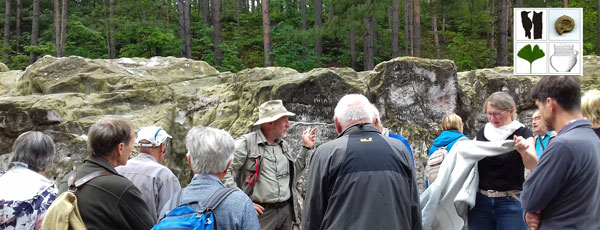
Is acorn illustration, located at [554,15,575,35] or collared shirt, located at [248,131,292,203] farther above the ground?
acorn illustration, located at [554,15,575,35]

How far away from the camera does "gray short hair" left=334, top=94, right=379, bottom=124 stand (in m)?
3.29

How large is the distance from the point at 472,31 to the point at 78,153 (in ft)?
76.6

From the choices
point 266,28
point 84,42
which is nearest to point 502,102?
point 266,28

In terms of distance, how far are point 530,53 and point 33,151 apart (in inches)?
191

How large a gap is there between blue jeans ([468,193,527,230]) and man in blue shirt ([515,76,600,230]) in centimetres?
111

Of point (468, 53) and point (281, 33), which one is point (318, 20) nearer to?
point (281, 33)

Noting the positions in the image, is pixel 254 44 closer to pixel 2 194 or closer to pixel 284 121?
pixel 284 121

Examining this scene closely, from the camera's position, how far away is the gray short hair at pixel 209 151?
2.69m

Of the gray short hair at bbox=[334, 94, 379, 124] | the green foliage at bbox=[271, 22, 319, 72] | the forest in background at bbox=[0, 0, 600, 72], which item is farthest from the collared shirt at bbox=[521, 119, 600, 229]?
the green foliage at bbox=[271, 22, 319, 72]

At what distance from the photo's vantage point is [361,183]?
304 cm

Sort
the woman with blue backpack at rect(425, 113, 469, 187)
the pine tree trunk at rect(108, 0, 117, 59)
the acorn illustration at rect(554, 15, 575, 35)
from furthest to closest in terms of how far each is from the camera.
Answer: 1. the pine tree trunk at rect(108, 0, 117, 59)
2. the acorn illustration at rect(554, 15, 575, 35)
3. the woman with blue backpack at rect(425, 113, 469, 187)

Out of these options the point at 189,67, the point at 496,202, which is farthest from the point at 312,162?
the point at 189,67

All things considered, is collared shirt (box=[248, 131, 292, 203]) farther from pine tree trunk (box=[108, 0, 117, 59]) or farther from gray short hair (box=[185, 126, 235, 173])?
pine tree trunk (box=[108, 0, 117, 59])

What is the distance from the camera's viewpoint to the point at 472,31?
26438 mm
